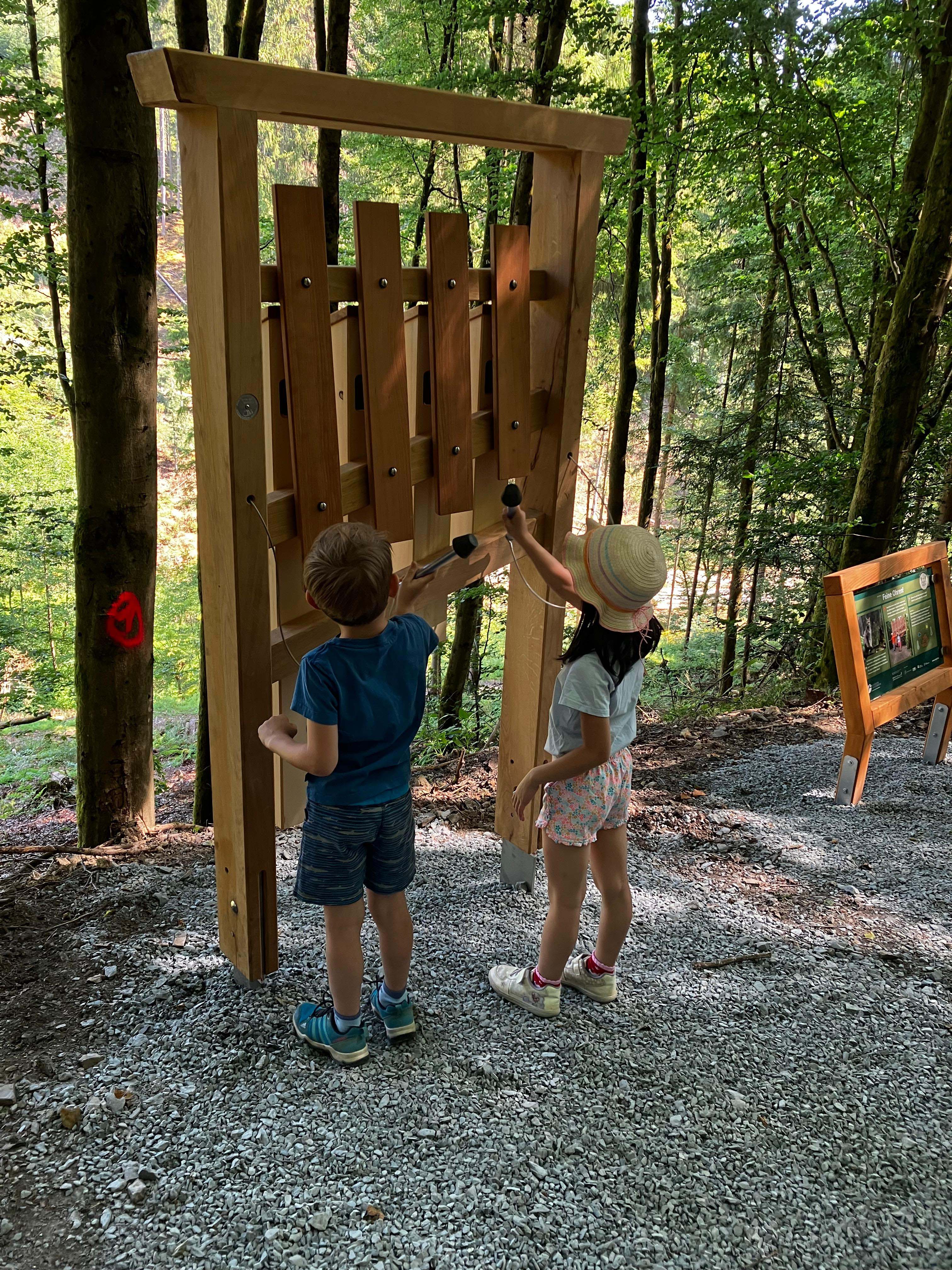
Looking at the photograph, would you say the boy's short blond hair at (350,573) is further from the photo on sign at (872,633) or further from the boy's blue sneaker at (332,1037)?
the photo on sign at (872,633)

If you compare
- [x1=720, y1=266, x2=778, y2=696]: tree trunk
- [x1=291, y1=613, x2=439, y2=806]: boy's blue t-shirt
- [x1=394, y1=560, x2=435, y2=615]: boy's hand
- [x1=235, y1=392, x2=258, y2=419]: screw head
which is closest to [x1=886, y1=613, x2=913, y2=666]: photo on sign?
[x1=394, y1=560, x2=435, y2=615]: boy's hand

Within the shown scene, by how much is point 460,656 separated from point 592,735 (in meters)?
6.53

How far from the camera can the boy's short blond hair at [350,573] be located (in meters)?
1.93

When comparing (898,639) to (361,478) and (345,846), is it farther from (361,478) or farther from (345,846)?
(345,846)

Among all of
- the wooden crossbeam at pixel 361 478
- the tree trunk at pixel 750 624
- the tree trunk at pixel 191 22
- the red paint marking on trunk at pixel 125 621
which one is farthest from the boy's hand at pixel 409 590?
the tree trunk at pixel 750 624

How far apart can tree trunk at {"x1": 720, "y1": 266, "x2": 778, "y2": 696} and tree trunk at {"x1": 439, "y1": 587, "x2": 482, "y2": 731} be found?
299 centimetres

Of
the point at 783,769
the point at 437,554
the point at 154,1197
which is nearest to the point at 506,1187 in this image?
the point at 154,1197

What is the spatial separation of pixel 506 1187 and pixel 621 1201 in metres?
0.28

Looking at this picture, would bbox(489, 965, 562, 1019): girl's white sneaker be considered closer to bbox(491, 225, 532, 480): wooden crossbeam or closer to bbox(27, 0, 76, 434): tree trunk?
bbox(491, 225, 532, 480): wooden crossbeam

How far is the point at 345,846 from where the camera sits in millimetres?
2160

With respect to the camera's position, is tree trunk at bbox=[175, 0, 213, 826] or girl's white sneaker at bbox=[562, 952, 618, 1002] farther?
tree trunk at bbox=[175, 0, 213, 826]

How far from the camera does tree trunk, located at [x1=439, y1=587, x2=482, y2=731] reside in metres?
8.34

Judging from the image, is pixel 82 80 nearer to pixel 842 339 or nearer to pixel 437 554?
pixel 437 554

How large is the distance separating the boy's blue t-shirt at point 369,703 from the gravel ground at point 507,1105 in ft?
2.92
